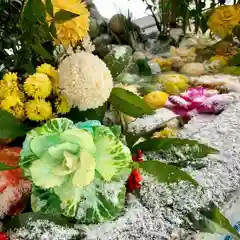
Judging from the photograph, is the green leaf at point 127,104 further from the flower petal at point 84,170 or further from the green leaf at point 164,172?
the flower petal at point 84,170

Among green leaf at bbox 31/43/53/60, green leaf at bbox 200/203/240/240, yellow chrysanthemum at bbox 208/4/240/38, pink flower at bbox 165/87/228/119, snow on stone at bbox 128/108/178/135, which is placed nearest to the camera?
green leaf at bbox 200/203/240/240

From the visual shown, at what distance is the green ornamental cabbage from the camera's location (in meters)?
0.64

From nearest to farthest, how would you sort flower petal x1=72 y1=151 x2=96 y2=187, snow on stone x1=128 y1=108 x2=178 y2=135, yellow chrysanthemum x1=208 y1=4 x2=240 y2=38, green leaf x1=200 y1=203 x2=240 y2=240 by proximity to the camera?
flower petal x1=72 y1=151 x2=96 y2=187, green leaf x1=200 y1=203 x2=240 y2=240, snow on stone x1=128 y1=108 x2=178 y2=135, yellow chrysanthemum x1=208 y1=4 x2=240 y2=38

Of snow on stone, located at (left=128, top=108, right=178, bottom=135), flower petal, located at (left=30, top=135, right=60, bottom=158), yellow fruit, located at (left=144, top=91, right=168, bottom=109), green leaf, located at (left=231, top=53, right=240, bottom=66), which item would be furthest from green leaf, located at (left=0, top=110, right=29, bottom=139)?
green leaf, located at (left=231, top=53, right=240, bottom=66)

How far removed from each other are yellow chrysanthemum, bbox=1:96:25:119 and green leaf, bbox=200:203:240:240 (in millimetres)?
280

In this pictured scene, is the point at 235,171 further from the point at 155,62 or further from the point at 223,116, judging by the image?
the point at 155,62

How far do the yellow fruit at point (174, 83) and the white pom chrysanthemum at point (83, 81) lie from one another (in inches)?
16.8

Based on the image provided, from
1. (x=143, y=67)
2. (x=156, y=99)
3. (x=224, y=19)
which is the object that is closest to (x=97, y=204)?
(x=156, y=99)

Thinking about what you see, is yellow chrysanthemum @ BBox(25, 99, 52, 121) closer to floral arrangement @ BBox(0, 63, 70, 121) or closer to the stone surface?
floral arrangement @ BBox(0, 63, 70, 121)

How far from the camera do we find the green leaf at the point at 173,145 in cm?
83

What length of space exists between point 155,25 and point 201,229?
3.01ft

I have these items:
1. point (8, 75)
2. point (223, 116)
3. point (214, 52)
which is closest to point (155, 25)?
point (214, 52)

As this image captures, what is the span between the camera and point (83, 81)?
74 cm

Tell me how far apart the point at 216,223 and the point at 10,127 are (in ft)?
1.00
